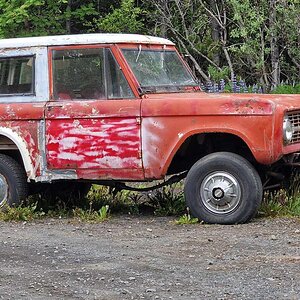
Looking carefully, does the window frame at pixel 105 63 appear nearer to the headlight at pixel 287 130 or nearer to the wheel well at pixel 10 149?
the wheel well at pixel 10 149

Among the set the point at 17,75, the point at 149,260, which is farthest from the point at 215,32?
the point at 149,260

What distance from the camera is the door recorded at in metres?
8.98

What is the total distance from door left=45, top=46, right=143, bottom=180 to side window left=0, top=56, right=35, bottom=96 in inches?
11.7

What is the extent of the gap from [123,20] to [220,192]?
12.0 m

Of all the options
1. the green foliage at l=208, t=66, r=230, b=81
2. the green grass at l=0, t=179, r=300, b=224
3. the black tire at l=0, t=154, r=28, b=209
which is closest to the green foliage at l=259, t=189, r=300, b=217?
the green grass at l=0, t=179, r=300, b=224

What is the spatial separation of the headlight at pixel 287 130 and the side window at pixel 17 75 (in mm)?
2744

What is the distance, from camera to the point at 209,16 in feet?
65.3

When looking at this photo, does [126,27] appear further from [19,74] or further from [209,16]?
[19,74]

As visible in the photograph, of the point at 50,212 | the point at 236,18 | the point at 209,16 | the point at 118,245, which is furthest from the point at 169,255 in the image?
the point at 209,16

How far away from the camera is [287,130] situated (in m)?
8.57

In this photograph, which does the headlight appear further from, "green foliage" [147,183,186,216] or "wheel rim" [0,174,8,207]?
"wheel rim" [0,174,8,207]

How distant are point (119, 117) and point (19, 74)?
1427 millimetres

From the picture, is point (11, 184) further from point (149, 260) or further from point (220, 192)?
point (149, 260)

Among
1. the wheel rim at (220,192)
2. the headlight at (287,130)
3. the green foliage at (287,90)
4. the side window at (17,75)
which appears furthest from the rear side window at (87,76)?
the green foliage at (287,90)
